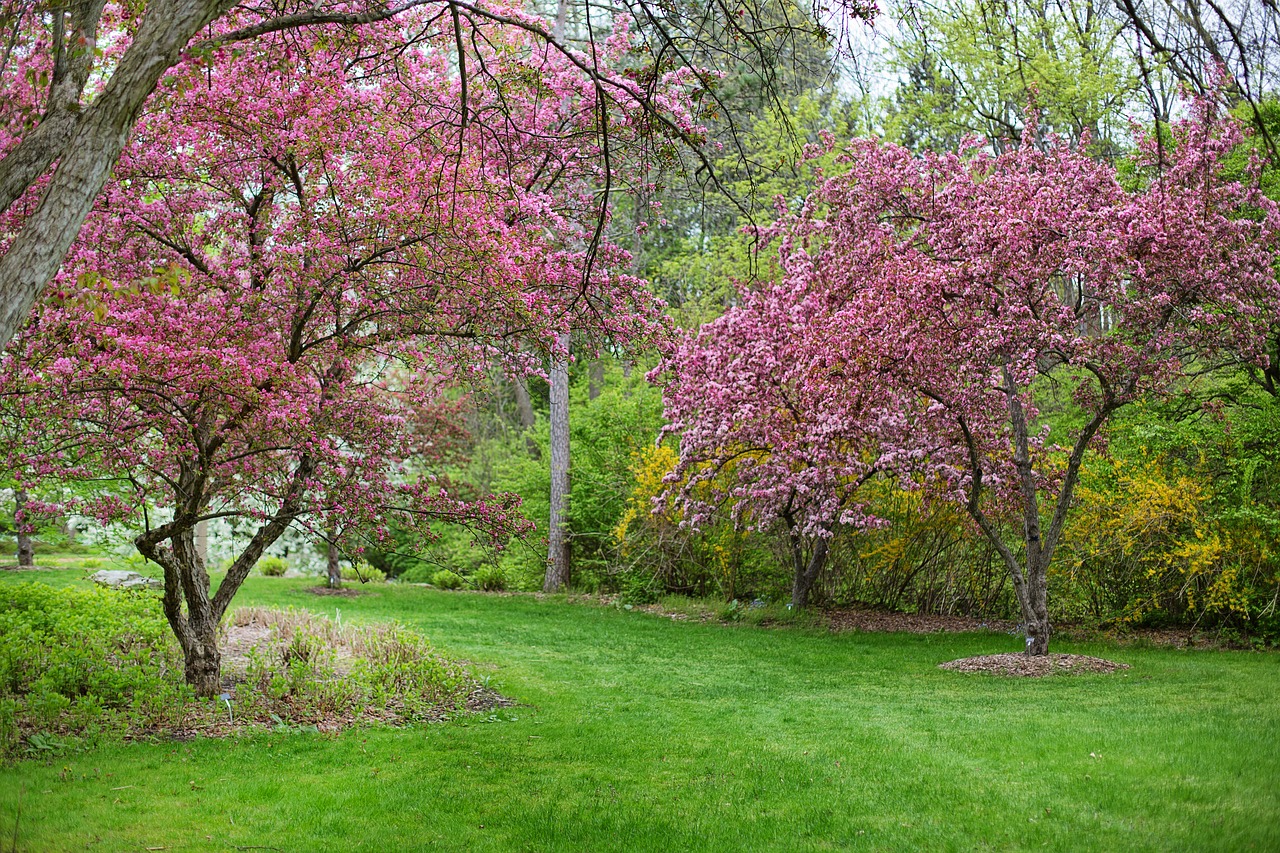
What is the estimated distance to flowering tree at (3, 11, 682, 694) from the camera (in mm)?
6297

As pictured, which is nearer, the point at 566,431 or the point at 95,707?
the point at 95,707

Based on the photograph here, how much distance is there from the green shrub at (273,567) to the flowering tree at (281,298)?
16.2m

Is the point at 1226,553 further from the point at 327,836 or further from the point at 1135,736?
the point at 327,836

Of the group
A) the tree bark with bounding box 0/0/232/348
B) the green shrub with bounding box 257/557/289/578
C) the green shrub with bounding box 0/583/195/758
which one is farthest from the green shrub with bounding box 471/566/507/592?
the tree bark with bounding box 0/0/232/348

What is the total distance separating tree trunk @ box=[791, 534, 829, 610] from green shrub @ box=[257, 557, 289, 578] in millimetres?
14025

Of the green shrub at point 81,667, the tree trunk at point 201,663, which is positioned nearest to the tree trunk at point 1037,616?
the tree trunk at point 201,663

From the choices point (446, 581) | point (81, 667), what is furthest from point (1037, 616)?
point (446, 581)

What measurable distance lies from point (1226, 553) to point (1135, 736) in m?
5.97

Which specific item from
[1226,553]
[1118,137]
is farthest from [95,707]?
[1118,137]

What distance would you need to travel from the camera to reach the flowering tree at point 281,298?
6.30m

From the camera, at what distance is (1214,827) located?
462cm

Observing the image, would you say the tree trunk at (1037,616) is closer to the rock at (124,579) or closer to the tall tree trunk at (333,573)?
the rock at (124,579)

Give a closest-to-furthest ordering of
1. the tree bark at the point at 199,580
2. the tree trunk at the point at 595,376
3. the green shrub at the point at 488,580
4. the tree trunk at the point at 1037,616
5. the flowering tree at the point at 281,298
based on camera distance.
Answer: the flowering tree at the point at 281,298
the tree bark at the point at 199,580
the tree trunk at the point at 1037,616
the green shrub at the point at 488,580
the tree trunk at the point at 595,376

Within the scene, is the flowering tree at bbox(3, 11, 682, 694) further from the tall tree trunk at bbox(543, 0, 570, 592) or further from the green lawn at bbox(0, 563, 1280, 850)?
the tall tree trunk at bbox(543, 0, 570, 592)
